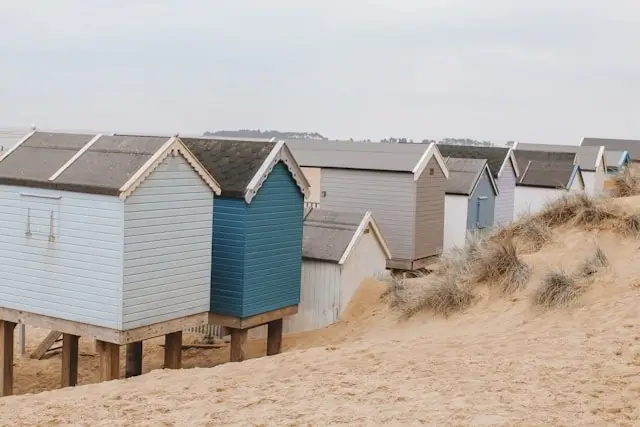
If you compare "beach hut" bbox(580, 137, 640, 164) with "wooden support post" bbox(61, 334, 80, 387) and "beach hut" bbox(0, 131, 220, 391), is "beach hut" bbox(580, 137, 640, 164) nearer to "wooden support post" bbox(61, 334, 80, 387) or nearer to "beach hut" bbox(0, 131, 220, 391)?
"wooden support post" bbox(61, 334, 80, 387)

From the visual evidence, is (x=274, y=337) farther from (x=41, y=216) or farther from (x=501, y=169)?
(x=501, y=169)

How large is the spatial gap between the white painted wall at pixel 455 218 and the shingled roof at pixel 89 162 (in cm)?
1235

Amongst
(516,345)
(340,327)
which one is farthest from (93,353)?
(516,345)

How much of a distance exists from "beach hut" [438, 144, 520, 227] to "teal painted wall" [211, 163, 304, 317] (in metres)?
12.9

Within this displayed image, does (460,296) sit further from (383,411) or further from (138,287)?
(383,411)

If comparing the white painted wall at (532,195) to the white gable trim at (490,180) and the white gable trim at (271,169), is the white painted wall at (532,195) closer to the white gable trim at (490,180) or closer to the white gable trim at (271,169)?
the white gable trim at (490,180)

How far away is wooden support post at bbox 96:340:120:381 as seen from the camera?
Result: 50.1 ft

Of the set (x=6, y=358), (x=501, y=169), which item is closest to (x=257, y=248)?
(x=6, y=358)

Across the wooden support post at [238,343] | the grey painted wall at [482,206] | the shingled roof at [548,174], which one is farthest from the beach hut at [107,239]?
the shingled roof at [548,174]

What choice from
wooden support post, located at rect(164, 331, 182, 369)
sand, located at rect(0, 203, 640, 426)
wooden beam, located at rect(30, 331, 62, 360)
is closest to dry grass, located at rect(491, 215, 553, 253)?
sand, located at rect(0, 203, 640, 426)

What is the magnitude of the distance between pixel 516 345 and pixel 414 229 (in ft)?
37.7

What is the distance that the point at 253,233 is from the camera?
17.1m

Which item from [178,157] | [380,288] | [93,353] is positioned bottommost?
[93,353]

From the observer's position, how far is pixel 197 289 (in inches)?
632
